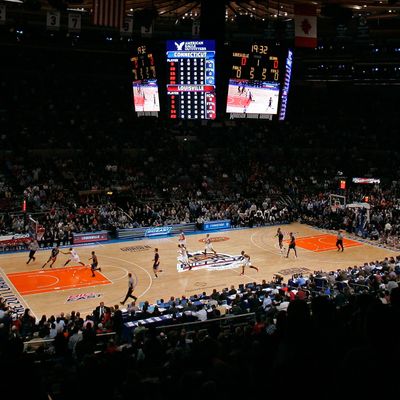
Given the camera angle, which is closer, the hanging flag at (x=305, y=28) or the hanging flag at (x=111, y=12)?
the hanging flag at (x=111, y=12)

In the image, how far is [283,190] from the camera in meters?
42.5

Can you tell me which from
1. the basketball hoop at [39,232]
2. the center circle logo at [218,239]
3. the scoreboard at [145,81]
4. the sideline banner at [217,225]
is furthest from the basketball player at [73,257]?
the sideline banner at [217,225]

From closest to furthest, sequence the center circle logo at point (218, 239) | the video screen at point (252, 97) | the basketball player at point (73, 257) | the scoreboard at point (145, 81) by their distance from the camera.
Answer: the video screen at point (252, 97) < the scoreboard at point (145, 81) < the basketball player at point (73, 257) < the center circle logo at point (218, 239)

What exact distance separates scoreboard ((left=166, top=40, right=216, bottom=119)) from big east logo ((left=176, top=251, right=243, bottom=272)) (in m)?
8.20

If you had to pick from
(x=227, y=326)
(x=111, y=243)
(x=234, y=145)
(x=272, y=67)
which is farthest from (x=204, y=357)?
(x=234, y=145)

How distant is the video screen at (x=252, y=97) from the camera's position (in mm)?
21406

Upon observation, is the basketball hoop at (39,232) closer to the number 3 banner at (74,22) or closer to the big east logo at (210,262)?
the big east logo at (210,262)

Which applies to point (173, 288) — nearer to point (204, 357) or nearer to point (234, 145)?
point (204, 357)

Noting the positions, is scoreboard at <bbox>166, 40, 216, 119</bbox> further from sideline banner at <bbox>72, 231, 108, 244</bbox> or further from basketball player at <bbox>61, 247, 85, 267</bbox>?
sideline banner at <bbox>72, 231, 108, 244</bbox>

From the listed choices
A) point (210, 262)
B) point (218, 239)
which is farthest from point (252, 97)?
point (218, 239)

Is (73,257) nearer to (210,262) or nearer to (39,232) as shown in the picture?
(39,232)

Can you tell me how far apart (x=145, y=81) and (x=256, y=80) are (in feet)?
15.8

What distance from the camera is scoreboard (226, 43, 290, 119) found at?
836 inches

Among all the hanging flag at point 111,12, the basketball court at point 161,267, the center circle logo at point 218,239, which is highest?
the hanging flag at point 111,12
